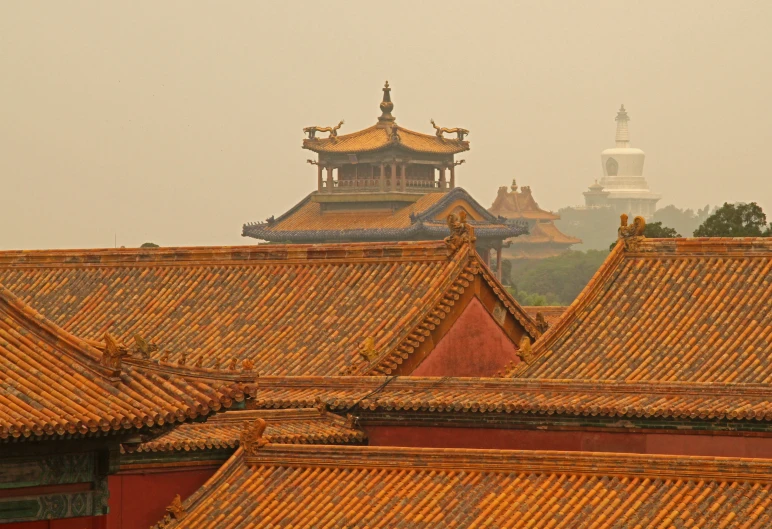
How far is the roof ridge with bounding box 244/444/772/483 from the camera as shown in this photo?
18234mm

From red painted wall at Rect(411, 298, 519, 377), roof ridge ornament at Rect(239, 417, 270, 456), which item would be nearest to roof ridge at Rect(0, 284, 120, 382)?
roof ridge ornament at Rect(239, 417, 270, 456)

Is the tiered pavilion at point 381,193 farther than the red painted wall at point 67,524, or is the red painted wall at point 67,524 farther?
the tiered pavilion at point 381,193

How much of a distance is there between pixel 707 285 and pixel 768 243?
1.34 metres

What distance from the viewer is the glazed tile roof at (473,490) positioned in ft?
59.3

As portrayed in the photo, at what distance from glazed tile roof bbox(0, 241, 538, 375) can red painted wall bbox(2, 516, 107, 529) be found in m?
11.5

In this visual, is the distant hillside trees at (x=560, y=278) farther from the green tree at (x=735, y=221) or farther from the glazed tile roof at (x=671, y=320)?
the glazed tile roof at (x=671, y=320)

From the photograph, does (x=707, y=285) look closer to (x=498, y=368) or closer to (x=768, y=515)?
(x=498, y=368)

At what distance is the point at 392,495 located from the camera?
19.6 m

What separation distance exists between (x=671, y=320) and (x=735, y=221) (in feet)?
88.0

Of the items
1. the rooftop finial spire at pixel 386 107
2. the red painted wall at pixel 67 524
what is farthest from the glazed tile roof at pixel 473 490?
the rooftop finial spire at pixel 386 107

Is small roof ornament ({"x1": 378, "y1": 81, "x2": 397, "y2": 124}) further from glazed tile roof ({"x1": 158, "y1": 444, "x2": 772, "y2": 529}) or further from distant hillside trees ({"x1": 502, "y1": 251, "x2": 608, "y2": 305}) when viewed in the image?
glazed tile roof ({"x1": 158, "y1": 444, "x2": 772, "y2": 529})

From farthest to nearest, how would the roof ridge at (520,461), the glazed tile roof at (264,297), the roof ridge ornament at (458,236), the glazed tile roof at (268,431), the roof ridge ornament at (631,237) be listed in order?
1. the roof ridge ornament at (631,237)
2. the roof ridge ornament at (458,236)
3. the glazed tile roof at (264,297)
4. the glazed tile roof at (268,431)
5. the roof ridge at (520,461)

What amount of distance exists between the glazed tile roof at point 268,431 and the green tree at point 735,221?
32.1 meters

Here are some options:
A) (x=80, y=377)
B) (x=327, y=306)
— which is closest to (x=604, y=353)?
(x=327, y=306)
